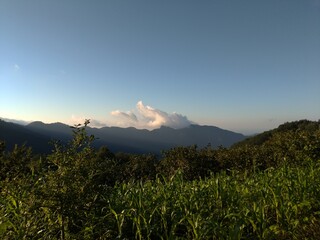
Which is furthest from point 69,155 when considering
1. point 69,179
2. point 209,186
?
point 209,186

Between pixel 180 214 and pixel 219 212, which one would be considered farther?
pixel 219 212

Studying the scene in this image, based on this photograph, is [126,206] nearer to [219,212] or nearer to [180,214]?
[180,214]

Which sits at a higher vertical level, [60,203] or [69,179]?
[69,179]

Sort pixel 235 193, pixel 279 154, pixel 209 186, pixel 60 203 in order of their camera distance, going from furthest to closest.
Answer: pixel 279 154 < pixel 209 186 < pixel 235 193 < pixel 60 203

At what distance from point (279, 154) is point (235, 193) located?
1160 centimetres

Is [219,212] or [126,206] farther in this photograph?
[219,212]

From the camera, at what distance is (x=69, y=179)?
12.9 feet

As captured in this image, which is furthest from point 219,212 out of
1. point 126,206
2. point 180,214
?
point 126,206

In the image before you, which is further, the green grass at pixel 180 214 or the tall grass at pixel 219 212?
the tall grass at pixel 219 212

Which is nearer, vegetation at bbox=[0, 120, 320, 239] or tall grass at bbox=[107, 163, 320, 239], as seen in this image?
vegetation at bbox=[0, 120, 320, 239]

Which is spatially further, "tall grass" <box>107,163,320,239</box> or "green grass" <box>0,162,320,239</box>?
"tall grass" <box>107,163,320,239</box>

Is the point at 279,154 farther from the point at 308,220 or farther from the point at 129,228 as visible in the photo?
the point at 129,228

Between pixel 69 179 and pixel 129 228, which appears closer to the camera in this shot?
pixel 69 179

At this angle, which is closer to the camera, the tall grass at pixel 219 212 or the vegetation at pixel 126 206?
the vegetation at pixel 126 206
